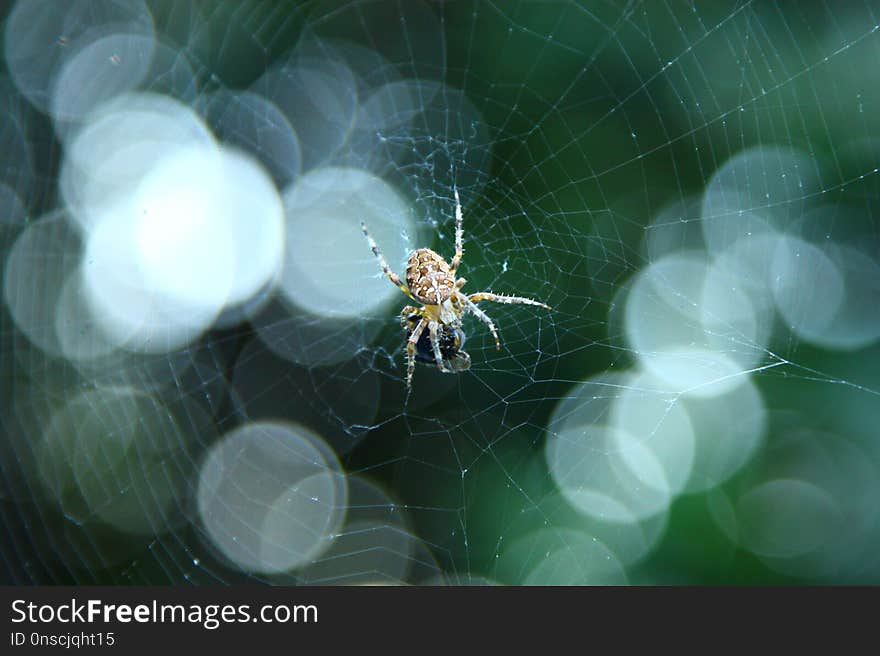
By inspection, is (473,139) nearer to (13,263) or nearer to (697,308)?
(697,308)

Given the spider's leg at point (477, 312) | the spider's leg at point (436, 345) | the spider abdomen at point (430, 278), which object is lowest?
the spider's leg at point (436, 345)

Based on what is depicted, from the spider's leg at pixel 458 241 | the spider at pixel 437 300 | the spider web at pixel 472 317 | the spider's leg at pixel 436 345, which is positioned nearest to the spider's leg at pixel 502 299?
the spider at pixel 437 300

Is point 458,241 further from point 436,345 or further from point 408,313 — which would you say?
point 436,345

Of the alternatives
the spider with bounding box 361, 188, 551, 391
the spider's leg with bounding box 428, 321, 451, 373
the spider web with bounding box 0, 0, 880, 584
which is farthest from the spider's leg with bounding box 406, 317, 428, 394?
the spider web with bounding box 0, 0, 880, 584

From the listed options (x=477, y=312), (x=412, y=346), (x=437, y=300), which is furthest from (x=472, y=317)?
(x=412, y=346)

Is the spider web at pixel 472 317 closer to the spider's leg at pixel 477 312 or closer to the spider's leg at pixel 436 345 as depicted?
the spider's leg at pixel 477 312

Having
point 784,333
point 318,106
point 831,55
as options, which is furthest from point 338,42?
point 784,333
